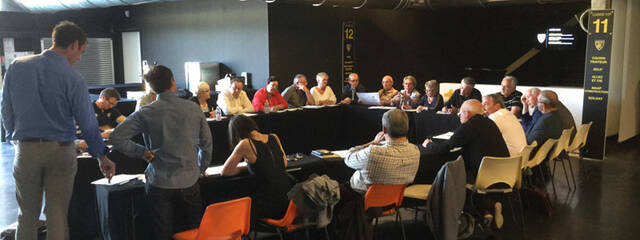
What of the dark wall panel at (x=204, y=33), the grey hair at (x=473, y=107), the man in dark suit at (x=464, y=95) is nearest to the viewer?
the grey hair at (x=473, y=107)

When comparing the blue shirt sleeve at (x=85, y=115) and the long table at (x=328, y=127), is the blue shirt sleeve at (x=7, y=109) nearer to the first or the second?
the blue shirt sleeve at (x=85, y=115)

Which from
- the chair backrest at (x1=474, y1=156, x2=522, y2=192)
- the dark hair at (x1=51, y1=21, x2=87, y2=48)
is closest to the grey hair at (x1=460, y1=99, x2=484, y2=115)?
the chair backrest at (x1=474, y1=156, x2=522, y2=192)

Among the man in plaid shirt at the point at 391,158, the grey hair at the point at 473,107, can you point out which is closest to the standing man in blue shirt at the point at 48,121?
the man in plaid shirt at the point at 391,158

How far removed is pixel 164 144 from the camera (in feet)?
11.4

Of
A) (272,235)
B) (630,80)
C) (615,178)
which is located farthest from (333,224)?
(630,80)

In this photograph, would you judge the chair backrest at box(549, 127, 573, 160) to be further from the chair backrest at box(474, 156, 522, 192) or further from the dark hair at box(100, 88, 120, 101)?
the dark hair at box(100, 88, 120, 101)

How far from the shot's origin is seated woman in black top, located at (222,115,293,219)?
4090 mm

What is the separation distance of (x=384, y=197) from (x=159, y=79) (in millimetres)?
1929

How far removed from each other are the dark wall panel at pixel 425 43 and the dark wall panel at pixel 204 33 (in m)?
0.38

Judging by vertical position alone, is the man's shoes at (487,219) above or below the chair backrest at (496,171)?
below

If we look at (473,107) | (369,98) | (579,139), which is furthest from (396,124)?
(369,98)

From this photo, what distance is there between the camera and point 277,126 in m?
7.81

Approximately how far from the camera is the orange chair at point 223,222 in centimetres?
344

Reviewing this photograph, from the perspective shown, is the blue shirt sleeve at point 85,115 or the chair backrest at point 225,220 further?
the chair backrest at point 225,220
